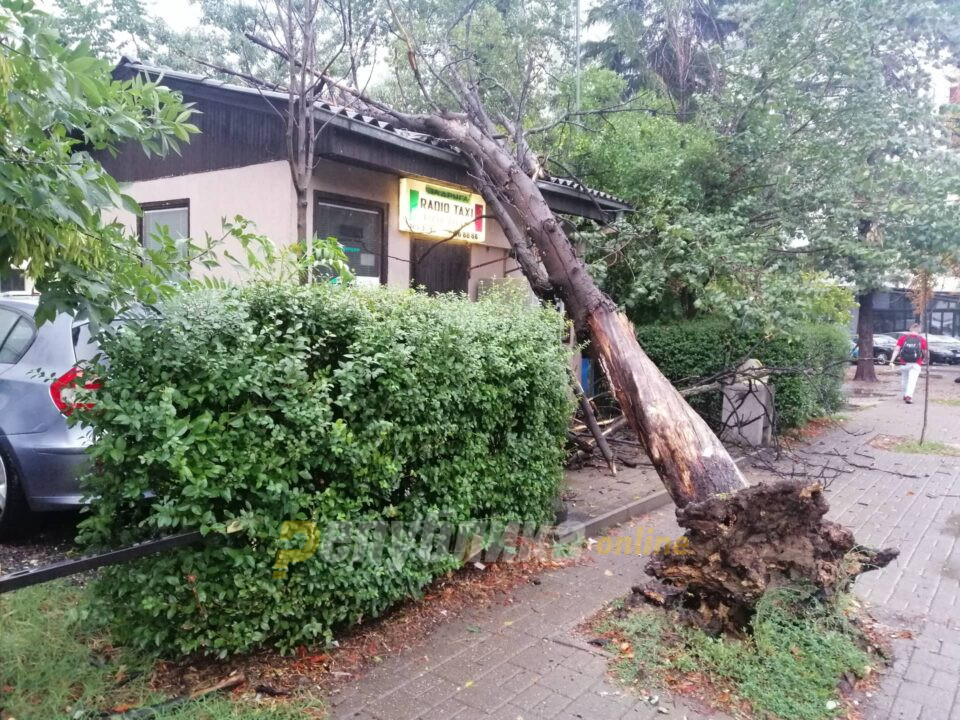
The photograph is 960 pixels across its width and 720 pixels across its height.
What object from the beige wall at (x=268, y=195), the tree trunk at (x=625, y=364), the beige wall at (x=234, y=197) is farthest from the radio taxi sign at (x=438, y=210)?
the beige wall at (x=234, y=197)

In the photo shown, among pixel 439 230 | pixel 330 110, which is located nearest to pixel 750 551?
pixel 330 110

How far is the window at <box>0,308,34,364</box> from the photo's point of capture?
15.4 feet

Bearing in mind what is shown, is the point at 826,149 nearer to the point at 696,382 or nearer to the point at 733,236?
the point at 733,236

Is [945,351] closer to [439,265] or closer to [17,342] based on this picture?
[439,265]

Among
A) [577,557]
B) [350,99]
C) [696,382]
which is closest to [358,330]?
[577,557]

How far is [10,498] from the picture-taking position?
458 cm

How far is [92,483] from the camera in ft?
10.8

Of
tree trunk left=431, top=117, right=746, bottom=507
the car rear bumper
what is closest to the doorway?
tree trunk left=431, top=117, right=746, bottom=507

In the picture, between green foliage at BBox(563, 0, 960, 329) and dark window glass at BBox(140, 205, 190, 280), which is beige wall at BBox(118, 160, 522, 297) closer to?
dark window glass at BBox(140, 205, 190, 280)

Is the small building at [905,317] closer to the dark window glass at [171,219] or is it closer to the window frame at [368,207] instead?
the window frame at [368,207]

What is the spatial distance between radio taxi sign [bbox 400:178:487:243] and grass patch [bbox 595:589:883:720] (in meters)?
5.05

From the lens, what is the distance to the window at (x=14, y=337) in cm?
468

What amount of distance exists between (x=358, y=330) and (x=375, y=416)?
1.47 ft

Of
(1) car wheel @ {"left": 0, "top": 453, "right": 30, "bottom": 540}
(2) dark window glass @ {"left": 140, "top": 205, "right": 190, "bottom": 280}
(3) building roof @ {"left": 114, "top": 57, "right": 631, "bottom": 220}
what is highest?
(3) building roof @ {"left": 114, "top": 57, "right": 631, "bottom": 220}
